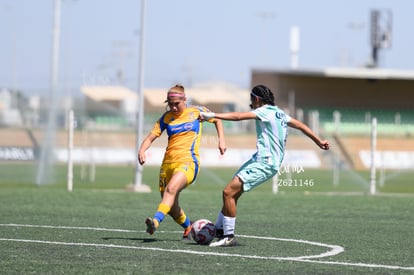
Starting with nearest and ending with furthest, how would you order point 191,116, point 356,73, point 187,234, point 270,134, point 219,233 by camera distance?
1. point 270,134
2. point 219,233
3. point 187,234
4. point 191,116
5. point 356,73

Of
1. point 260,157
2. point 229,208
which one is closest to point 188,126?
point 260,157

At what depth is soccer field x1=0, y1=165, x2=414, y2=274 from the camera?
10711 mm

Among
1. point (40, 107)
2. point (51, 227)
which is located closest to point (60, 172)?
point (40, 107)

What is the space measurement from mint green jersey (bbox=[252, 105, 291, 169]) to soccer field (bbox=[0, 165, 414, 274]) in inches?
41.0

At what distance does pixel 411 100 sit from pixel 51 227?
63.1m

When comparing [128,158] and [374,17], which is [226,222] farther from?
[374,17]

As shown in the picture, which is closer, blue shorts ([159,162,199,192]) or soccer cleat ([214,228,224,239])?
soccer cleat ([214,228,224,239])

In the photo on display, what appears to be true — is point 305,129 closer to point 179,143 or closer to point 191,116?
point 191,116

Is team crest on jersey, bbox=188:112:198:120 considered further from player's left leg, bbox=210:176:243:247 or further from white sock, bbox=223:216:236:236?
white sock, bbox=223:216:236:236

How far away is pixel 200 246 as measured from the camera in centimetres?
1299

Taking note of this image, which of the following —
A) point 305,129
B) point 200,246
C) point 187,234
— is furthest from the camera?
point 187,234

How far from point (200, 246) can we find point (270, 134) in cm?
156

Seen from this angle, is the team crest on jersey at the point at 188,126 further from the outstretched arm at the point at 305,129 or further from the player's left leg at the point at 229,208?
the outstretched arm at the point at 305,129

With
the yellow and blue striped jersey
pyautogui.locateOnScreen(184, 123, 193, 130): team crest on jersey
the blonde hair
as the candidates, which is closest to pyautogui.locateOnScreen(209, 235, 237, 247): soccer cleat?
the yellow and blue striped jersey
